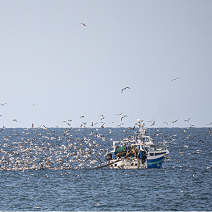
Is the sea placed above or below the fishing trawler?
below

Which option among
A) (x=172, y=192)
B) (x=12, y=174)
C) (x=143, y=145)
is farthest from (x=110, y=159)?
(x=172, y=192)

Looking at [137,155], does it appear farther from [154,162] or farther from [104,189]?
[104,189]

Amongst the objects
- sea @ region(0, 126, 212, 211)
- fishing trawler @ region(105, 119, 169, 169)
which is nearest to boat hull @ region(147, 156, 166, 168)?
fishing trawler @ region(105, 119, 169, 169)

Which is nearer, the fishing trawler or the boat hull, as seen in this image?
the fishing trawler

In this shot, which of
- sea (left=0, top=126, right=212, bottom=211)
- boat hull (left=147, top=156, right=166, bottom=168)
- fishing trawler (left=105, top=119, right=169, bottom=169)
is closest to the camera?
sea (left=0, top=126, right=212, bottom=211)

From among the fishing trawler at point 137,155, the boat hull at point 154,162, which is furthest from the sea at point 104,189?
the fishing trawler at point 137,155

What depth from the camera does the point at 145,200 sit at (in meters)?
33.4

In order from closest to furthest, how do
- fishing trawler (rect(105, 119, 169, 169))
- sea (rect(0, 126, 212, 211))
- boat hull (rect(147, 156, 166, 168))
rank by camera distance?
sea (rect(0, 126, 212, 211))
fishing trawler (rect(105, 119, 169, 169))
boat hull (rect(147, 156, 166, 168))

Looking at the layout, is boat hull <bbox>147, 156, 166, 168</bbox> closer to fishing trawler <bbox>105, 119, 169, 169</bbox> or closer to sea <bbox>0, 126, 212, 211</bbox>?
fishing trawler <bbox>105, 119, 169, 169</bbox>

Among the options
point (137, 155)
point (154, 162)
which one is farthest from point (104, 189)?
point (154, 162)

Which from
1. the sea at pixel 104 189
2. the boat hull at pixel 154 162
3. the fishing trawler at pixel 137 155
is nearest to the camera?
the sea at pixel 104 189

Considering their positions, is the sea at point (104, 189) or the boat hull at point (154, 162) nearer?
the sea at point (104, 189)

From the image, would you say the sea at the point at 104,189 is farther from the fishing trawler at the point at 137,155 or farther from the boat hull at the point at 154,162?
the fishing trawler at the point at 137,155

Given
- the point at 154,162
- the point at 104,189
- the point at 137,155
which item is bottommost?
the point at 104,189
